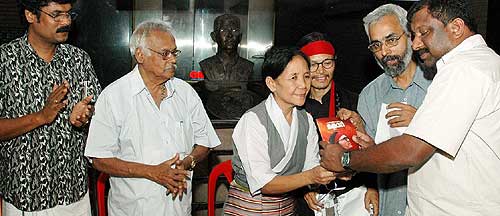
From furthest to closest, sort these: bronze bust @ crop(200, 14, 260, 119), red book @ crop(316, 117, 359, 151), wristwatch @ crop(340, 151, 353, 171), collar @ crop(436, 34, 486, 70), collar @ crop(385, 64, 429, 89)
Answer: bronze bust @ crop(200, 14, 260, 119) < collar @ crop(385, 64, 429, 89) < red book @ crop(316, 117, 359, 151) < wristwatch @ crop(340, 151, 353, 171) < collar @ crop(436, 34, 486, 70)

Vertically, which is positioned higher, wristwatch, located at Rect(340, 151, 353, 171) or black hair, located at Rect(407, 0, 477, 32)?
black hair, located at Rect(407, 0, 477, 32)

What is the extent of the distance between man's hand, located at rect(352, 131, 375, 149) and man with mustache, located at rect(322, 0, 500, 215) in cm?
26

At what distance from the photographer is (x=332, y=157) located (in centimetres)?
249

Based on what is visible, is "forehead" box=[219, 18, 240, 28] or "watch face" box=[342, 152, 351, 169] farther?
"forehead" box=[219, 18, 240, 28]

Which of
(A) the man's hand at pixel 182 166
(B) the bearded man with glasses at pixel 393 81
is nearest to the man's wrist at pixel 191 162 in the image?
(A) the man's hand at pixel 182 166

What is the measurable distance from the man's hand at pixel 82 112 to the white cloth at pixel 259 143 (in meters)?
0.74

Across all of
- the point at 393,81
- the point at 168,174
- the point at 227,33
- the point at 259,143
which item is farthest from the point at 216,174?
the point at 227,33

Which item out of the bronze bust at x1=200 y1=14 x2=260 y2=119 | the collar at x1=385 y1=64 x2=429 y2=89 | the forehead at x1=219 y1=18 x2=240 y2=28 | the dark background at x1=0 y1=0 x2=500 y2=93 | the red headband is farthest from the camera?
the forehead at x1=219 y1=18 x2=240 y2=28

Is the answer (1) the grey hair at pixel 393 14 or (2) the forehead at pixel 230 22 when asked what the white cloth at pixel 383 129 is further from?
(2) the forehead at pixel 230 22

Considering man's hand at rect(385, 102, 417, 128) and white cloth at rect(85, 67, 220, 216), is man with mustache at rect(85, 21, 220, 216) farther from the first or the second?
man's hand at rect(385, 102, 417, 128)

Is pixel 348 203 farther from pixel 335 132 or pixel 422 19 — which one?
pixel 422 19

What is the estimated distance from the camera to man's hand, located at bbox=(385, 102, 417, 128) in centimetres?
262

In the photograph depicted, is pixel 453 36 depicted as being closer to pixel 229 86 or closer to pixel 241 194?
pixel 241 194

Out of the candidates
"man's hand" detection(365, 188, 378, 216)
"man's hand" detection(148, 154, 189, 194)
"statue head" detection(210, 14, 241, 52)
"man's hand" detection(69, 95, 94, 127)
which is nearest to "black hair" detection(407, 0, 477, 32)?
"man's hand" detection(365, 188, 378, 216)
